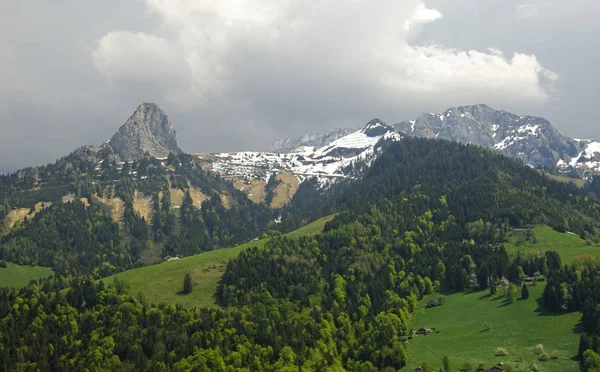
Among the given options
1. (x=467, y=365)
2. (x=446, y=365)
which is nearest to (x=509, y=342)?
(x=467, y=365)

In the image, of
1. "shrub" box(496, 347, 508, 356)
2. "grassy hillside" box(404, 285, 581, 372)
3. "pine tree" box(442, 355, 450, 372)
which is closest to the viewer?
"pine tree" box(442, 355, 450, 372)

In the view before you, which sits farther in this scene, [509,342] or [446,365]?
[509,342]

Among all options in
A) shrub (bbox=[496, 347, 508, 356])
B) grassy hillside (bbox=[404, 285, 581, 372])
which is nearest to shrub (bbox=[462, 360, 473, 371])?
grassy hillside (bbox=[404, 285, 581, 372])

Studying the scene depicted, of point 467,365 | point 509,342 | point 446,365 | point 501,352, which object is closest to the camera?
point 446,365

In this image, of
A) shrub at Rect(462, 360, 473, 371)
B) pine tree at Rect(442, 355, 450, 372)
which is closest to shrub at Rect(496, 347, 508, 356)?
shrub at Rect(462, 360, 473, 371)

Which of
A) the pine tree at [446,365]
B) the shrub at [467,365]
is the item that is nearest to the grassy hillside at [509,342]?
the shrub at [467,365]

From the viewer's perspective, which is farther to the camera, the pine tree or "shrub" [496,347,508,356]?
"shrub" [496,347,508,356]

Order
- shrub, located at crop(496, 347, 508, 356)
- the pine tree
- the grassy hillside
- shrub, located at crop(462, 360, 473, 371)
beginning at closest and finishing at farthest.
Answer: the pine tree
shrub, located at crop(462, 360, 473, 371)
the grassy hillside
shrub, located at crop(496, 347, 508, 356)

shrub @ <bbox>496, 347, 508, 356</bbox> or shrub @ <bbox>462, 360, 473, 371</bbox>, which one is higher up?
shrub @ <bbox>496, 347, 508, 356</bbox>

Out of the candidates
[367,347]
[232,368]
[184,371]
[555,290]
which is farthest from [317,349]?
[555,290]

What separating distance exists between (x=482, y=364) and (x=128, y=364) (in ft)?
368

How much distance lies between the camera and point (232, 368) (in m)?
177

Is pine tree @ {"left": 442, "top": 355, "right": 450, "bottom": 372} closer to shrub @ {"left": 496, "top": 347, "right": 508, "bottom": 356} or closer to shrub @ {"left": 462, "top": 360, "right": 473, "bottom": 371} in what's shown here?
shrub @ {"left": 462, "top": 360, "right": 473, "bottom": 371}

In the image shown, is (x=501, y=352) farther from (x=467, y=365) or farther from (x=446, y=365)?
(x=446, y=365)
